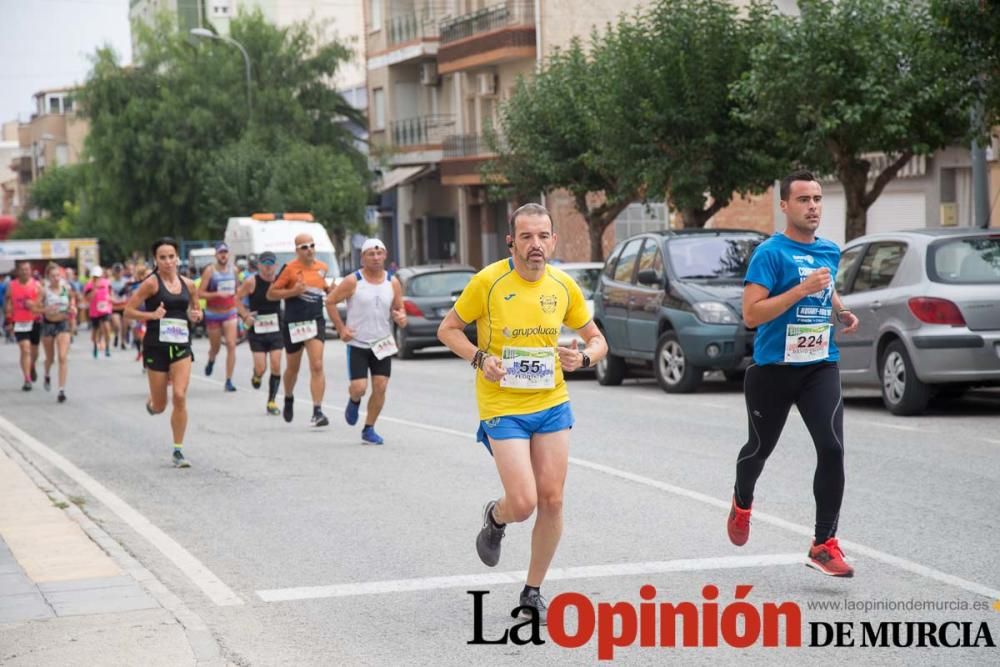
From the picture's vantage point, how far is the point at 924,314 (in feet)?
47.1

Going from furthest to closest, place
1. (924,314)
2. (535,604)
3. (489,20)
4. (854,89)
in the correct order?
(489,20) < (854,89) < (924,314) < (535,604)

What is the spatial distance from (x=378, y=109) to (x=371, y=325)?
4104cm

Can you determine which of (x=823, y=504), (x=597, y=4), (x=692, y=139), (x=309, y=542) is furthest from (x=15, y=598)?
(x=597, y=4)

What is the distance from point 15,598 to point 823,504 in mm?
3816

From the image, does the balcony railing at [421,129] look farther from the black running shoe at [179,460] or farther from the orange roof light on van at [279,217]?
the black running shoe at [179,460]

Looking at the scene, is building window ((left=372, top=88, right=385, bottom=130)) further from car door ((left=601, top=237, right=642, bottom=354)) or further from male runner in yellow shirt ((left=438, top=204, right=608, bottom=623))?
male runner in yellow shirt ((left=438, top=204, right=608, bottom=623))

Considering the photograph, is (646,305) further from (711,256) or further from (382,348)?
(382,348)

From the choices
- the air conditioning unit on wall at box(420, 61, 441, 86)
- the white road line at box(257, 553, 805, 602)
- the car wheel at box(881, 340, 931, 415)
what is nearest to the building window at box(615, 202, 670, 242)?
the air conditioning unit on wall at box(420, 61, 441, 86)

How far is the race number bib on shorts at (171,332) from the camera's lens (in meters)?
12.6

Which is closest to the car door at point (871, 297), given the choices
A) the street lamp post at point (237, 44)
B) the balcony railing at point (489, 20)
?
the balcony railing at point (489, 20)

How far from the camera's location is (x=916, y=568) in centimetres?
759

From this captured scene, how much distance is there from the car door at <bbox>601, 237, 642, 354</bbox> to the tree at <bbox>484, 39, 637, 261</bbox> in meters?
9.19

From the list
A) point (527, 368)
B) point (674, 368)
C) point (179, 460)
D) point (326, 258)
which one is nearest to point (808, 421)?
point (527, 368)

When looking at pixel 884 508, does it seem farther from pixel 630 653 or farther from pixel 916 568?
pixel 630 653
